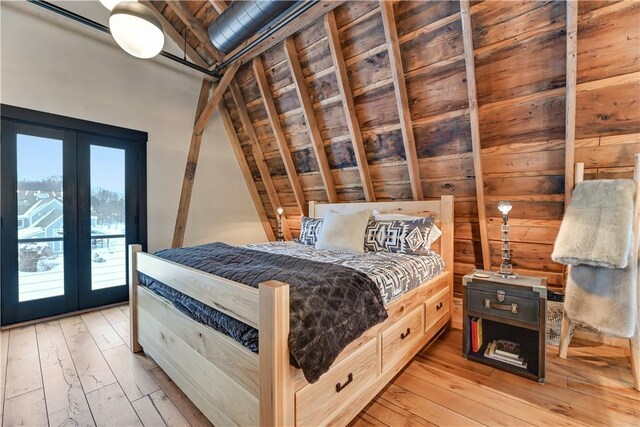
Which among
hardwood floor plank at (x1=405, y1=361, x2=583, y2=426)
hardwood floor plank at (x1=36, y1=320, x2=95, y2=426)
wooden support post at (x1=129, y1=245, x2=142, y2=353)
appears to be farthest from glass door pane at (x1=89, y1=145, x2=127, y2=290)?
hardwood floor plank at (x1=405, y1=361, x2=583, y2=426)

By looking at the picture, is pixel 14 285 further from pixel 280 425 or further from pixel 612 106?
pixel 612 106

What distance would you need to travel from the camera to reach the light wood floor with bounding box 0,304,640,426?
1.51m

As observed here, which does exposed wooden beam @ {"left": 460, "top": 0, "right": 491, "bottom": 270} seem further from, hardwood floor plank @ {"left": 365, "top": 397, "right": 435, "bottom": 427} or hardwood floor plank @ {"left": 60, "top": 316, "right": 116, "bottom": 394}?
hardwood floor plank @ {"left": 60, "top": 316, "right": 116, "bottom": 394}

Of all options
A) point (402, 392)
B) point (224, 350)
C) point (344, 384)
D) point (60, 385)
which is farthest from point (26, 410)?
point (402, 392)

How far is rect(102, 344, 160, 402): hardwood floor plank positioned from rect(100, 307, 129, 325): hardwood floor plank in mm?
710

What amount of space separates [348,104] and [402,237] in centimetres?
135

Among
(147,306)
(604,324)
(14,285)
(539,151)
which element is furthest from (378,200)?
(14,285)

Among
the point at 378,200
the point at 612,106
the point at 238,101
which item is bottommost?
the point at 378,200

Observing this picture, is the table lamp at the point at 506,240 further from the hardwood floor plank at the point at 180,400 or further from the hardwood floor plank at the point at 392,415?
the hardwood floor plank at the point at 180,400

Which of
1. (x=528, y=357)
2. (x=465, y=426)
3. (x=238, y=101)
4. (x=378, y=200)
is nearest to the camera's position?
(x=465, y=426)

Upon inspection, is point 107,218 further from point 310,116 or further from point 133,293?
point 310,116

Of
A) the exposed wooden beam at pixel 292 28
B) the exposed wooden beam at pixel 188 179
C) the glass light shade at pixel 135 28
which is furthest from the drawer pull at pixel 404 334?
the exposed wooden beam at pixel 188 179

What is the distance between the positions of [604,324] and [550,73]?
1726 millimetres

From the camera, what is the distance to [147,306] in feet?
6.46
